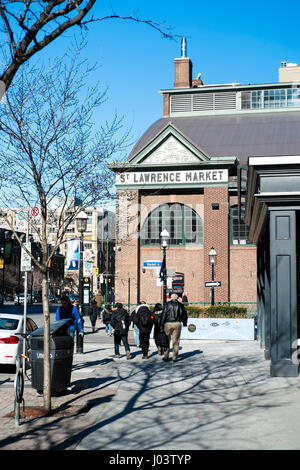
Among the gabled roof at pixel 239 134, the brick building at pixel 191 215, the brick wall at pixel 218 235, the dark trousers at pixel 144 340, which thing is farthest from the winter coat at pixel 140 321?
the gabled roof at pixel 239 134

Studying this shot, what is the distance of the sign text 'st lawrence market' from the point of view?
35.8 meters

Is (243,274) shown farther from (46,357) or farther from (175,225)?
(46,357)

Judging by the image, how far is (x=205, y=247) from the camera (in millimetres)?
35344

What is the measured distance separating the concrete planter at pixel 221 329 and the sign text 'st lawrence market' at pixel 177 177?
13845mm

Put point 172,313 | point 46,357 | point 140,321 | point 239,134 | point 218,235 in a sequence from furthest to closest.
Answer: point 239,134 < point 218,235 < point 140,321 < point 172,313 < point 46,357

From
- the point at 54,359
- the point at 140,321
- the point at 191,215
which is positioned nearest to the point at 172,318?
the point at 140,321

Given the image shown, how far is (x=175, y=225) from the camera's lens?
119ft

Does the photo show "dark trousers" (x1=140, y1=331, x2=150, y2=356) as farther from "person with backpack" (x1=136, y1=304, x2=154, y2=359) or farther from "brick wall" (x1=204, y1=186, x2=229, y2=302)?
"brick wall" (x1=204, y1=186, x2=229, y2=302)

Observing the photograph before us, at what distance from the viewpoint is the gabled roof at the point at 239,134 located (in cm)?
3672

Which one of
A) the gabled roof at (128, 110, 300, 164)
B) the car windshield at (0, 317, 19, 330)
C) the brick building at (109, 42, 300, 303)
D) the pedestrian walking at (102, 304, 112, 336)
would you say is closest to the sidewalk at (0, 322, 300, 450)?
the car windshield at (0, 317, 19, 330)

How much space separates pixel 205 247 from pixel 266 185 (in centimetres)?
2245

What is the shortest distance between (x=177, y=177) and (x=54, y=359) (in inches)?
1029

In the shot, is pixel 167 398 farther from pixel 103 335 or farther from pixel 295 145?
pixel 295 145
